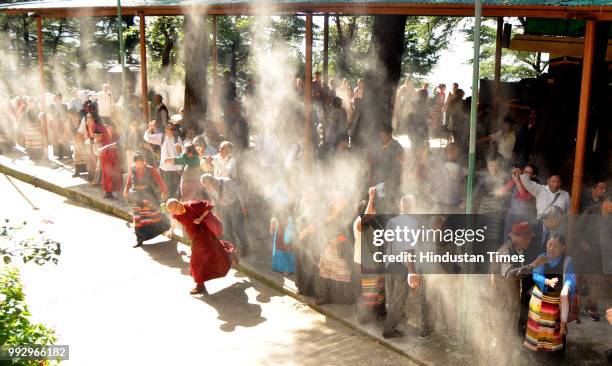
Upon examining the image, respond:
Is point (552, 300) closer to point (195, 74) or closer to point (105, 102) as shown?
point (195, 74)

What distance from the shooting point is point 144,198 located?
392 inches

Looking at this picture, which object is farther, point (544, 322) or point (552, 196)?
point (552, 196)

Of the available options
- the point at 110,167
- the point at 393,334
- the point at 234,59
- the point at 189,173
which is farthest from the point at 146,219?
the point at 234,59

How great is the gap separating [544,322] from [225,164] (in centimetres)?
489

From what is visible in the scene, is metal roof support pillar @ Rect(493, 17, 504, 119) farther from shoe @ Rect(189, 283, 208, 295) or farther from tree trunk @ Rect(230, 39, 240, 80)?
tree trunk @ Rect(230, 39, 240, 80)

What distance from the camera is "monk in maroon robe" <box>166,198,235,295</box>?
317 inches

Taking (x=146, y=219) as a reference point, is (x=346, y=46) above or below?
above

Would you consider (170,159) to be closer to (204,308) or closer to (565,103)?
(204,308)

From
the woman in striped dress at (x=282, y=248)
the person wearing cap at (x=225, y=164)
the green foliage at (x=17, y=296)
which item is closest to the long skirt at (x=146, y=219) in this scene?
the person wearing cap at (x=225, y=164)

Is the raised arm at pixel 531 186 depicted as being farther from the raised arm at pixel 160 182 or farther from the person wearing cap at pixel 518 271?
the raised arm at pixel 160 182

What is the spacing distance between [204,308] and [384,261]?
2247 mm

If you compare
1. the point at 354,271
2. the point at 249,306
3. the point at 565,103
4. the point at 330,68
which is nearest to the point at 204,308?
the point at 249,306

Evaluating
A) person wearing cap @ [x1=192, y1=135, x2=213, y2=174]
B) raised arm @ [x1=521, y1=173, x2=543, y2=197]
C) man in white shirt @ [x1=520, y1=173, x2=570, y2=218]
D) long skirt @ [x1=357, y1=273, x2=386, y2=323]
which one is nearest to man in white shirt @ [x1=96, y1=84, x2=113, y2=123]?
person wearing cap @ [x1=192, y1=135, x2=213, y2=174]

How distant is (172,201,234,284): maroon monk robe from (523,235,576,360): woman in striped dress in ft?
12.4
